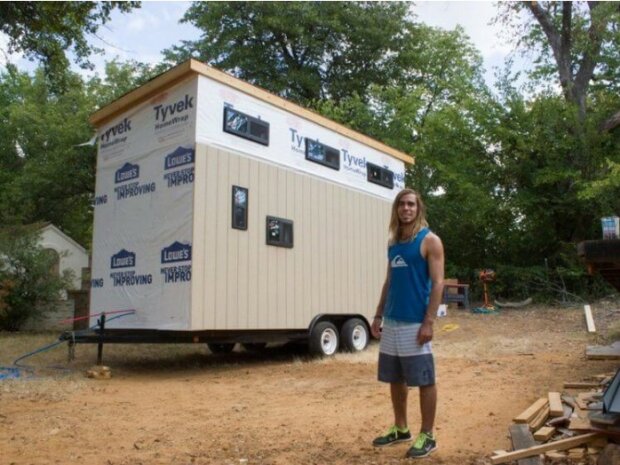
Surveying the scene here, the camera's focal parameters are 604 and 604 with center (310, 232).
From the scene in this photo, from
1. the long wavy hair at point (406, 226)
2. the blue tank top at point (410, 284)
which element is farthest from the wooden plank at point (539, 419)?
the long wavy hair at point (406, 226)

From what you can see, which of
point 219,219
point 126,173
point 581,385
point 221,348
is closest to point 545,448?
point 581,385

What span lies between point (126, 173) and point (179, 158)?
4.06ft

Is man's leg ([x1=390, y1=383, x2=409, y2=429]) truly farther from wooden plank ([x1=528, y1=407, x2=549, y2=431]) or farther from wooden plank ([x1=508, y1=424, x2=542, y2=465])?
wooden plank ([x1=528, y1=407, x2=549, y2=431])

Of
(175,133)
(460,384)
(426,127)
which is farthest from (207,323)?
(426,127)

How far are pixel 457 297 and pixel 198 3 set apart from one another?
16.9 meters

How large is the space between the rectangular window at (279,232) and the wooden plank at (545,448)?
5.54m

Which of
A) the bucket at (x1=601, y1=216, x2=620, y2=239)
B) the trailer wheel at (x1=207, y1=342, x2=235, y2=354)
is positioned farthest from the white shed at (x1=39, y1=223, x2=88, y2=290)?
the bucket at (x1=601, y1=216, x2=620, y2=239)

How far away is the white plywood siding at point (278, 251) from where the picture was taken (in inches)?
304

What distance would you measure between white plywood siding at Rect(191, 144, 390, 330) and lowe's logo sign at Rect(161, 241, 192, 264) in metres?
0.11

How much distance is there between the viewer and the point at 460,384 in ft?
20.7

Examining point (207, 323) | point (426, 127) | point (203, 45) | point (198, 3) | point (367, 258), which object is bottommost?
point (207, 323)

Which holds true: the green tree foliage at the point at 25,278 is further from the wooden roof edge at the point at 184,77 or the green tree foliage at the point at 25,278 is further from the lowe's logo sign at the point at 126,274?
the lowe's logo sign at the point at 126,274

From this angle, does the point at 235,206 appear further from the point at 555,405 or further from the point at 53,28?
the point at 555,405

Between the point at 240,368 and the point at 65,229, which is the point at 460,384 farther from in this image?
the point at 65,229
